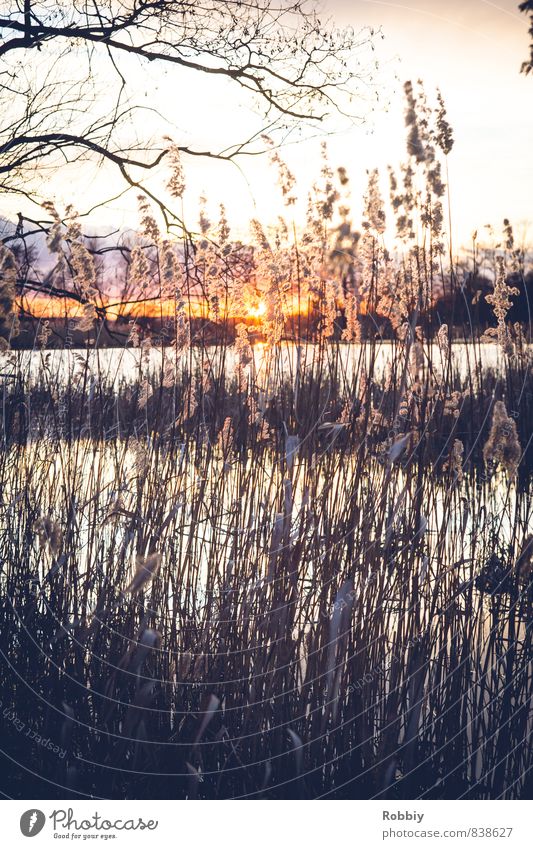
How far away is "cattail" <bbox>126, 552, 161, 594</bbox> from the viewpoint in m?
1.59

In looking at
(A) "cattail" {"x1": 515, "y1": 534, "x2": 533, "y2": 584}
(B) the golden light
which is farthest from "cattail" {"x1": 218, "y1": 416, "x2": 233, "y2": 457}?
(A) "cattail" {"x1": 515, "y1": 534, "x2": 533, "y2": 584}

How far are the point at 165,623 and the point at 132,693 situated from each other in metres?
0.17

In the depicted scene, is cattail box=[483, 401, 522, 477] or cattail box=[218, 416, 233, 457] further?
cattail box=[218, 416, 233, 457]

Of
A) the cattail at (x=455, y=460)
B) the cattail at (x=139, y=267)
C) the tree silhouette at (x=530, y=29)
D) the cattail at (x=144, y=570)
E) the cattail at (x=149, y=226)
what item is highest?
the tree silhouette at (x=530, y=29)

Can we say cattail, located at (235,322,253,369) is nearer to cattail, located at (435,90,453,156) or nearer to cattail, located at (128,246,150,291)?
cattail, located at (128,246,150,291)

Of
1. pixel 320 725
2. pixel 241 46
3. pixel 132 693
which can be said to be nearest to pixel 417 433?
pixel 320 725

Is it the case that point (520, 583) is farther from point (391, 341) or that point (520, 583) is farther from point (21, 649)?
point (21, 649)

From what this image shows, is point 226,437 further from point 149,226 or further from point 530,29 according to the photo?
point 530,29

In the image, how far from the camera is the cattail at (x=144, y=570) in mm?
1589

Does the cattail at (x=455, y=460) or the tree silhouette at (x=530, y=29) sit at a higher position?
the tree silhouette at (x=530, y=29)

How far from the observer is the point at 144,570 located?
1610 mm

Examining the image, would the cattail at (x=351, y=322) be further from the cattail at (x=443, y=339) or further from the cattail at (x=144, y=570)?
the cattail at (x=144, y=570)

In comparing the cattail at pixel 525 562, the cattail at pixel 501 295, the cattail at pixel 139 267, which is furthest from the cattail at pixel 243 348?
the cattail at pixel 525 562

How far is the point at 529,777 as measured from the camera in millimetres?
1739
